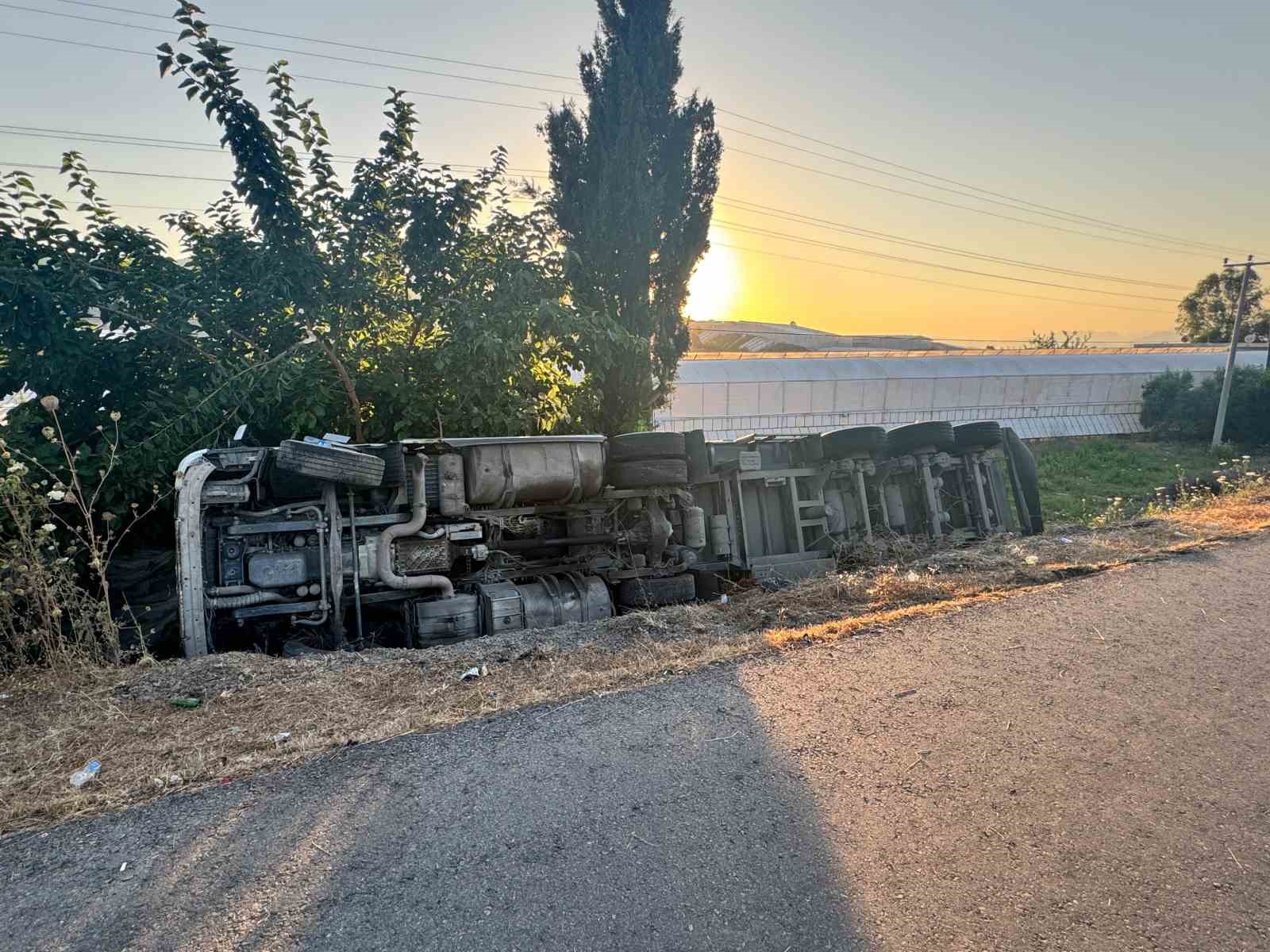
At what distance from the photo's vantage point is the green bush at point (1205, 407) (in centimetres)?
2694

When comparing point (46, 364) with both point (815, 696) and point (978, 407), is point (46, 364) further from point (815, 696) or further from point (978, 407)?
point (978, 407)

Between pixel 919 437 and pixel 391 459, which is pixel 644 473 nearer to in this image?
pixel 391 459

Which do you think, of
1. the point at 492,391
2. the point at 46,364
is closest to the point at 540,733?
the point at 492,391

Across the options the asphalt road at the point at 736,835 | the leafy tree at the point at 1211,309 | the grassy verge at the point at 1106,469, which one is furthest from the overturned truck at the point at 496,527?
the leafy tree at the point at 1211,309

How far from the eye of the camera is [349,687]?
414 centimetres

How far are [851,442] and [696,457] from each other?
204 centimetres

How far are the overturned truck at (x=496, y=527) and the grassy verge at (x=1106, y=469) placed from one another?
770cm

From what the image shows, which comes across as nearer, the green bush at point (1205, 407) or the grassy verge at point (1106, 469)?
the grassy verge at point (1106, 469)

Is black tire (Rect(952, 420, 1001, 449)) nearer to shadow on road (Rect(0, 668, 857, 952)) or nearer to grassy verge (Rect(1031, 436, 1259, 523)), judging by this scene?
grassy verge (Rect(1031, 436, 1259, 523))

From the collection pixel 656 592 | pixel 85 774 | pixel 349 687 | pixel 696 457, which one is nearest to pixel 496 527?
pixel 656 592

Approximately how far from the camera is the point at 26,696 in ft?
13.3

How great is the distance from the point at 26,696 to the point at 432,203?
6982 millimetres

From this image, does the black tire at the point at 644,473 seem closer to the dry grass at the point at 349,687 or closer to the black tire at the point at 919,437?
the dry grass at the point at 349,687

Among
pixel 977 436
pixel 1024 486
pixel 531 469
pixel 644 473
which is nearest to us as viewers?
pixel 531 469
